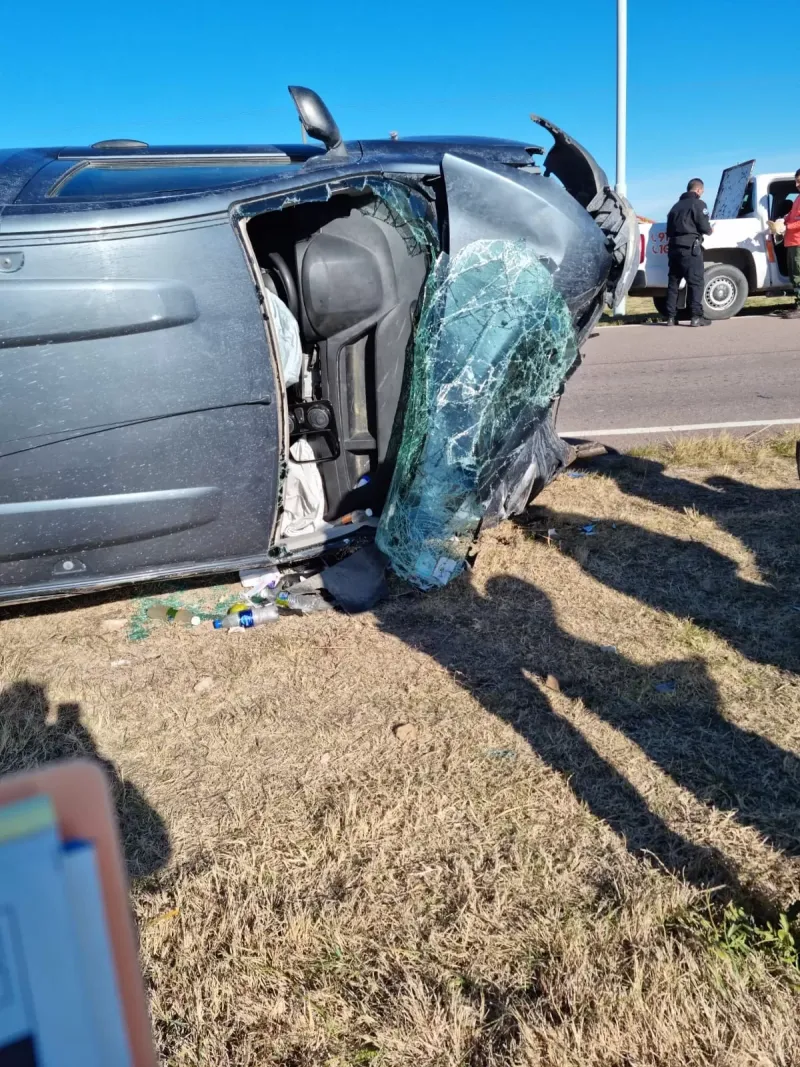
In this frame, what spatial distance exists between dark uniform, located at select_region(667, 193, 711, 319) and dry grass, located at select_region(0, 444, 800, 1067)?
7.88m

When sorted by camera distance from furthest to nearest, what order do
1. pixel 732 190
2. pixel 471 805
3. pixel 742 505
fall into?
pixel 732 190
pixel 742 505
pixel 471 805

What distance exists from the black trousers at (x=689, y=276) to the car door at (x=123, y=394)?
30.6 ft

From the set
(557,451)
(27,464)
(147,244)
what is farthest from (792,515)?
(27,464)

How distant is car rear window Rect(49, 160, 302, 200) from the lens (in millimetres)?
2621

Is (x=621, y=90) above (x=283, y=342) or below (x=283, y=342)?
above

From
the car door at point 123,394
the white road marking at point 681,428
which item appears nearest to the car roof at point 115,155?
the car door at point 123,394

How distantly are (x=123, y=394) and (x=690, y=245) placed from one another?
31.6ft

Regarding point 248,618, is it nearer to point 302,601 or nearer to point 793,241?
point 302,601

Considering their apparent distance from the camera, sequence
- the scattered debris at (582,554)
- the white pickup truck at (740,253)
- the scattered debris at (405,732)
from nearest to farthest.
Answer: the scattered debris at (405,732), the scattered debris at (582,554), the white pickup truck at (740,253)

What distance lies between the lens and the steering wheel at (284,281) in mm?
3123

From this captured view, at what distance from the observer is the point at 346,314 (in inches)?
123

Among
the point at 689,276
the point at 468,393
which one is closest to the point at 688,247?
the point at 689,276

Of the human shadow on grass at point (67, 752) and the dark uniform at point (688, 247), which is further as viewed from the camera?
the dark uniform at point (688, 247)

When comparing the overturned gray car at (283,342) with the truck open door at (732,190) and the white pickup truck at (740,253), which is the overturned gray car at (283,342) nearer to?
the white pickup truck at (740,253)
